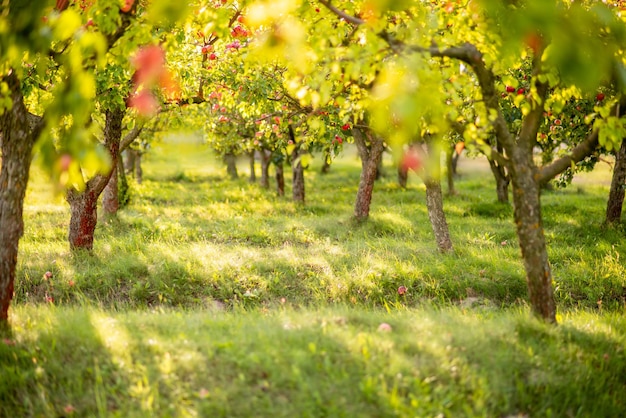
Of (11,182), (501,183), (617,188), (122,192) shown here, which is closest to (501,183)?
(501,183)

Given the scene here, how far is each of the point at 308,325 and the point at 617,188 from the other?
10960mm

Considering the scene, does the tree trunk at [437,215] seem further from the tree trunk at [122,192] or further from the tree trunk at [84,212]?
the tree trunk at [122,192]

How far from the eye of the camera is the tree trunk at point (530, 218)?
5.75 metres

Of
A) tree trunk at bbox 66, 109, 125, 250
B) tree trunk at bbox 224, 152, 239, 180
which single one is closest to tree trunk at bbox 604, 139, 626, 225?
tree trunk at bbox 66, 109, 125, 250

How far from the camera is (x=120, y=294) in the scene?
8.90 meters

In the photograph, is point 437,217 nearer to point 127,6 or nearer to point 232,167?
point 127,6

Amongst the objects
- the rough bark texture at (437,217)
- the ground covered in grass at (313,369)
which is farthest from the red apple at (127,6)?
the rough bark texture at (437,217)

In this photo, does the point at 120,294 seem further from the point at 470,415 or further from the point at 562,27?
the point at 562,27

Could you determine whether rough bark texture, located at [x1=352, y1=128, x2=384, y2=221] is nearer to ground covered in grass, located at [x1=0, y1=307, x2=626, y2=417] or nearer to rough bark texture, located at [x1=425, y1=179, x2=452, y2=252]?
rough bark texture, located at [x1=425, y1=179, x2=452, y2=252]

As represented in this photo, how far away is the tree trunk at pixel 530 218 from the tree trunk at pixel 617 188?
8.56 meters

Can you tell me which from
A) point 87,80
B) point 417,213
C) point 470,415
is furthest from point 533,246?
point 417,213

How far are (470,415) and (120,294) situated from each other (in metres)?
6.60

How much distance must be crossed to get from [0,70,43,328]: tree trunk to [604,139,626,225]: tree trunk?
1310cm

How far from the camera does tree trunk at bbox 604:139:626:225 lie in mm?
12906
